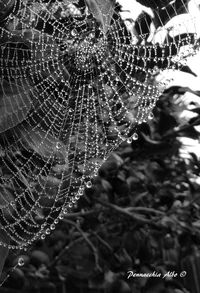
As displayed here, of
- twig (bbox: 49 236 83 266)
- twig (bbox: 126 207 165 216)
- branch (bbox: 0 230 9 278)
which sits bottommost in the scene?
twig (bbox: 49 236 83 266)

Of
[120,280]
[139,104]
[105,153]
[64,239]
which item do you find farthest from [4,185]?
[64,239]

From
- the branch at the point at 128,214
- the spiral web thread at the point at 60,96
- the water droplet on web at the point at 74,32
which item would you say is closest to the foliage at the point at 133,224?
the branch at the point at 128,214

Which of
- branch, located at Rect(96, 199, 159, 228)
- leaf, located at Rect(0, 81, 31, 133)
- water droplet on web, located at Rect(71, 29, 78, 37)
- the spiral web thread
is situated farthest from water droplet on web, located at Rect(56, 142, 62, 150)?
branch, located at Rect(96, 199, 159, 228)

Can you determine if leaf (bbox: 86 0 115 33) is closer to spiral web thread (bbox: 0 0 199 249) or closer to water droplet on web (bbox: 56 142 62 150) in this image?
spiral web thread (bbox: 0 0 199 249)

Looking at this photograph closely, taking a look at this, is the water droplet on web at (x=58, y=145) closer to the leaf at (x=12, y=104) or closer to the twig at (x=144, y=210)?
the leaf at (x=12, y=104)

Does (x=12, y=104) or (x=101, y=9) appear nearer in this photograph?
(x=101, y=9)

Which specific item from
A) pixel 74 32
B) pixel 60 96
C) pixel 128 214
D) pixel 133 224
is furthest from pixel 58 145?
pixel 133 224

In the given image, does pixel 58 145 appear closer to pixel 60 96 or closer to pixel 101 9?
pixel 60 96

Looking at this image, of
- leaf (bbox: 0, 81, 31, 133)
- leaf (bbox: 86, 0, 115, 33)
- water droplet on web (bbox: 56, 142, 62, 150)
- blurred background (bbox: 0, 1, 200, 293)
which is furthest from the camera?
blurred background (bbox: 0, 1, 200, 293)

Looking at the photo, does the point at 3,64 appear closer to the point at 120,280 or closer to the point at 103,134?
the point at 103,134
